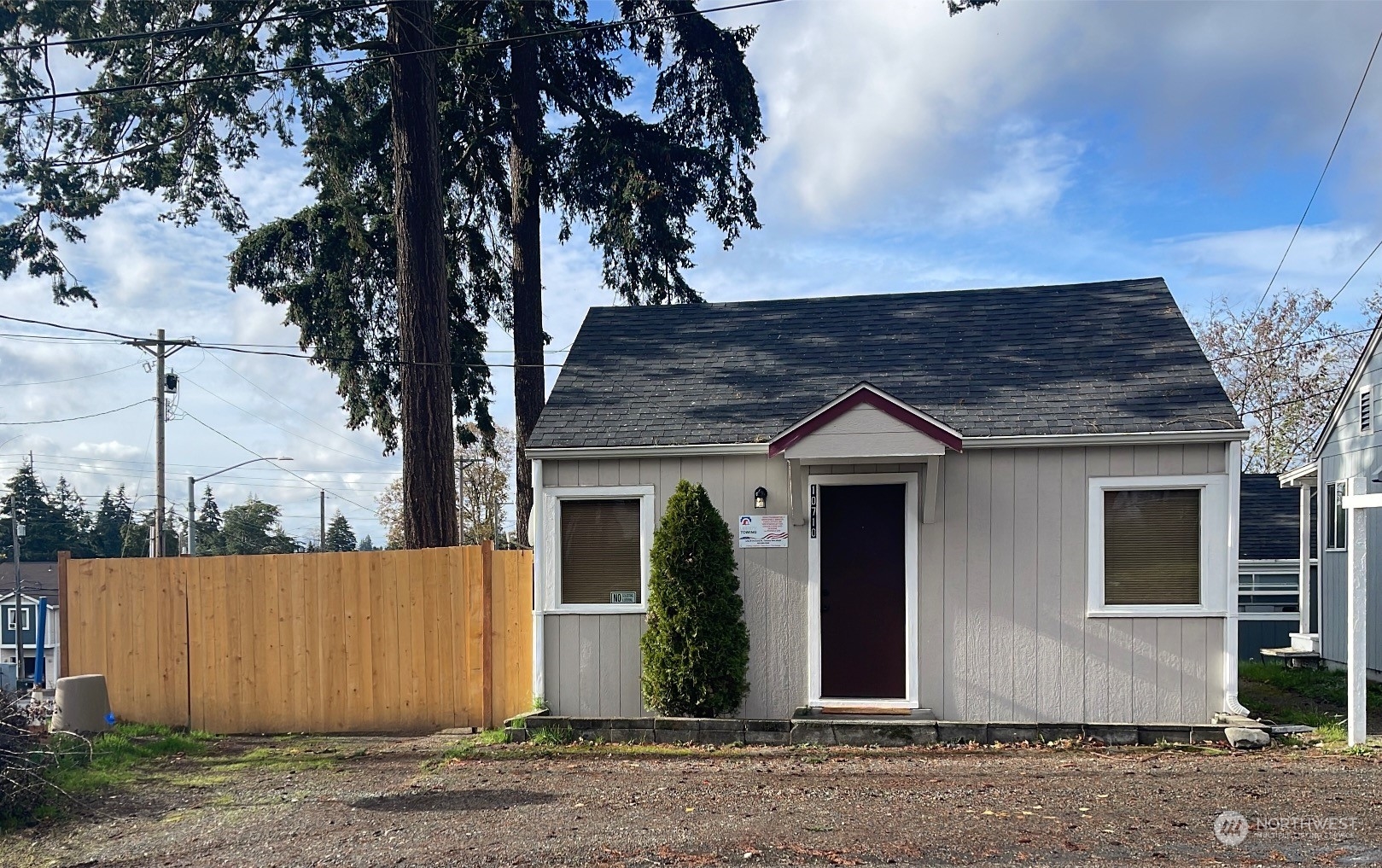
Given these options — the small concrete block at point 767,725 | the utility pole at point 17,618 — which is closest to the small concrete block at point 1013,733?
the small concrete block at point 767,725

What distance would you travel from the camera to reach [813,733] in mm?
Answer: 9062

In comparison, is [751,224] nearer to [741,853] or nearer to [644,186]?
[644,186]

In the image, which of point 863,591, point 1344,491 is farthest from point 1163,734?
point 1344,491

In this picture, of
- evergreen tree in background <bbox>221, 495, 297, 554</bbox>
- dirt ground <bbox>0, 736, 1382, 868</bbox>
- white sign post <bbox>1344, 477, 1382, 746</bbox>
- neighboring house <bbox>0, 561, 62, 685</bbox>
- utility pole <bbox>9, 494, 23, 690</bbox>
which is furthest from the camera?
evergreen tree in background <bbox>221, 495, 297, 554</bbox>

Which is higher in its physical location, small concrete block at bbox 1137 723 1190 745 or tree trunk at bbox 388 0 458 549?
tree trunk at bbox 388 0 458 549

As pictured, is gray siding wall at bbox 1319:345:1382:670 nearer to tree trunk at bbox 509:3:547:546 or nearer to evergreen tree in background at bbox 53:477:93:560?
tree trunk at bbox 509:3:547:546

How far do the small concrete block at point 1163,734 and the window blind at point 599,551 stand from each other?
458 cm

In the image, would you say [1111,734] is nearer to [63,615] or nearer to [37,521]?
[63,615]

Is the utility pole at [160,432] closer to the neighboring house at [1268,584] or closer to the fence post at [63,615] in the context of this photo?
the fence post at [63,615]

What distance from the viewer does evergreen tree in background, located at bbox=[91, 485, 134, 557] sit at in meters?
65.0

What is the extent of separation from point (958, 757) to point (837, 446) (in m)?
2.77

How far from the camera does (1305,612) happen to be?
16.3m

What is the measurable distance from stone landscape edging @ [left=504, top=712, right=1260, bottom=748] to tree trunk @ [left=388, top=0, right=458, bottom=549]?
4541mm

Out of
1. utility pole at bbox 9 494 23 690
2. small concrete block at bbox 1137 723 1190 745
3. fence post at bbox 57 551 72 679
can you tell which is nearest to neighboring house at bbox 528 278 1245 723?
small concrete block at bbox 1137 723 1190 745
